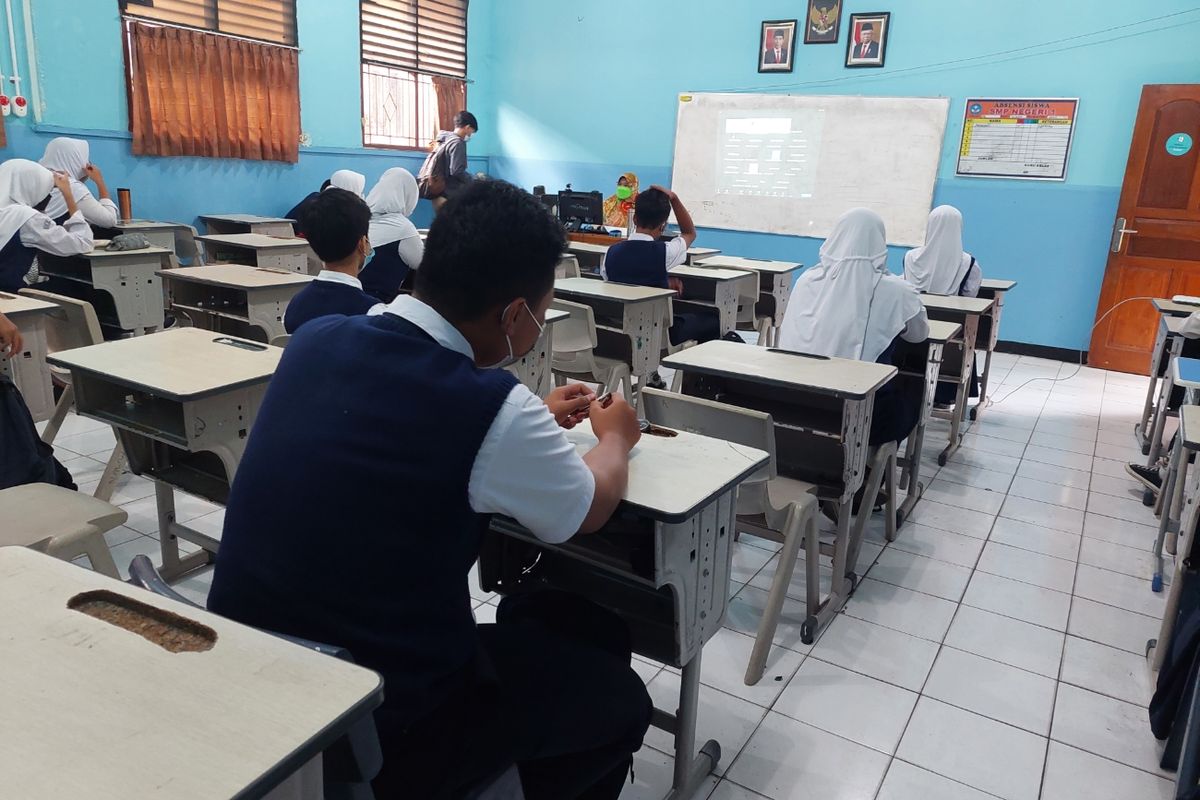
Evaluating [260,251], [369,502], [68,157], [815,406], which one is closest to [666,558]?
[369,502]

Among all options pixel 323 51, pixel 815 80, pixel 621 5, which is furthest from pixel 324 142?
pixel 815 80

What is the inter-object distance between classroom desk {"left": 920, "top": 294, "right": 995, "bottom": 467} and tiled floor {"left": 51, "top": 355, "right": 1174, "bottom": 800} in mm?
407

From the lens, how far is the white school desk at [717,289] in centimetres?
433

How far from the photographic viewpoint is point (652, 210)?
422cm

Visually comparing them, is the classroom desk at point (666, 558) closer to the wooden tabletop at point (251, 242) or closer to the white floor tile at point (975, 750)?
the white floor tile at point (975, 750)

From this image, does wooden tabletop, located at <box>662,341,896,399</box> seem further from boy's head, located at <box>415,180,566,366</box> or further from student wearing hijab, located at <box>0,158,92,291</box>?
student wearing hijab, located at <box>0,158,92,291</box>

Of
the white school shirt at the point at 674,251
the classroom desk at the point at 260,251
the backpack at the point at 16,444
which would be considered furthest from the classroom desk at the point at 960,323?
the classroom desk at the point at 260,251

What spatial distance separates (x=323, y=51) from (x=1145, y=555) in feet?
22.2

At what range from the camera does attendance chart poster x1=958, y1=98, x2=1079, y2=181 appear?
5.97m

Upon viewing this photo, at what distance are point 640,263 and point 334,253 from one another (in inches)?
76.9

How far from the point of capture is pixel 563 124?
8.23 m

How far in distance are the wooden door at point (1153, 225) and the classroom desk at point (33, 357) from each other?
6300mm

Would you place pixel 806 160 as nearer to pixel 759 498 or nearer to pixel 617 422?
pixel 759 498

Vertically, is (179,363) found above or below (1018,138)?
below
